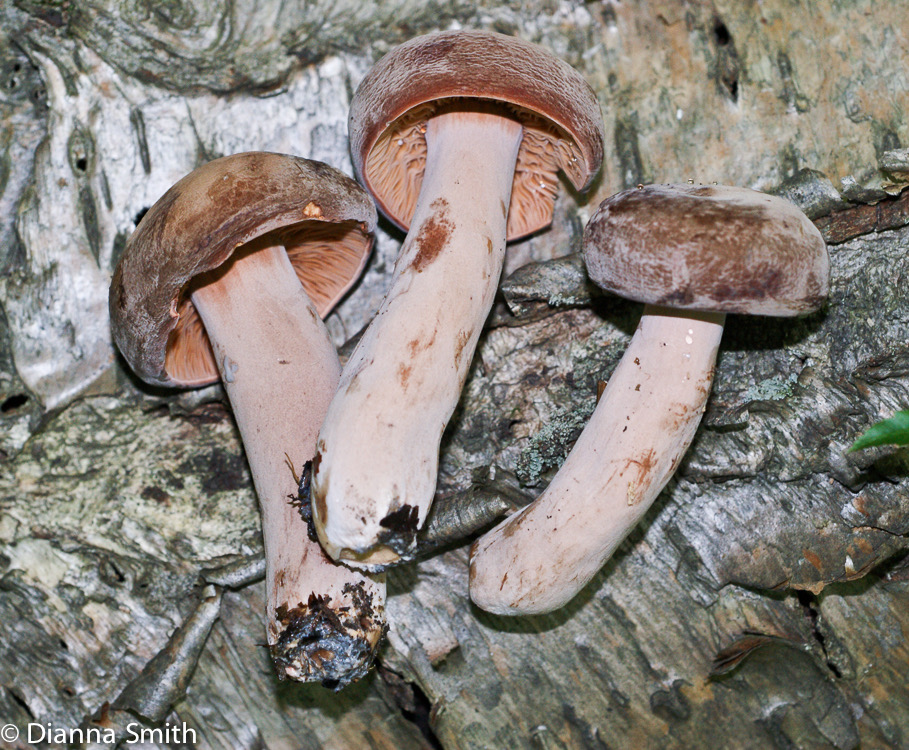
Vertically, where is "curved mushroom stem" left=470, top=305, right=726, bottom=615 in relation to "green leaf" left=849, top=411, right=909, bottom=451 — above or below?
below

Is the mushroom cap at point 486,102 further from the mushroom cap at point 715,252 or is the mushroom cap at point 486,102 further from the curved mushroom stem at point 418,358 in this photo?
the mushroom cap at point 715,252

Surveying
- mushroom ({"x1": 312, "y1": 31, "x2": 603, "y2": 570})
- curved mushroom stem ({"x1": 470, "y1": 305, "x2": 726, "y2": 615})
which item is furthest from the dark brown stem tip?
curved mushroom stem ({"x1": 470, "y1": 305, "x2": 726, "y2": 615})

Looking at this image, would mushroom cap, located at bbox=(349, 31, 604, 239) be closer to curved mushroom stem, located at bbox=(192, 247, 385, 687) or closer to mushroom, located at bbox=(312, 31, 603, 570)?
mushroom, located at bbox=(312, 31, 603, 570)

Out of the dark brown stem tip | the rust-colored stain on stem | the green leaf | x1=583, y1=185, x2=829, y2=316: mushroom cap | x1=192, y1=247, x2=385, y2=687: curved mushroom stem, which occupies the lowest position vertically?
the dark brown stem tip

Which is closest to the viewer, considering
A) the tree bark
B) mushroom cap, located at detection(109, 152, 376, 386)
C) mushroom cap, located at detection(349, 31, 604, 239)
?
mushroom cap, located at detection(109, 152, 376, 386)

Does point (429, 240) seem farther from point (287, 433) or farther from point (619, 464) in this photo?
point (619, 464)

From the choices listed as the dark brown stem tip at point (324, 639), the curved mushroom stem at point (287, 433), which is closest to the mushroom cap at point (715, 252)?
the curved mushroom stem at point (287, 433)
